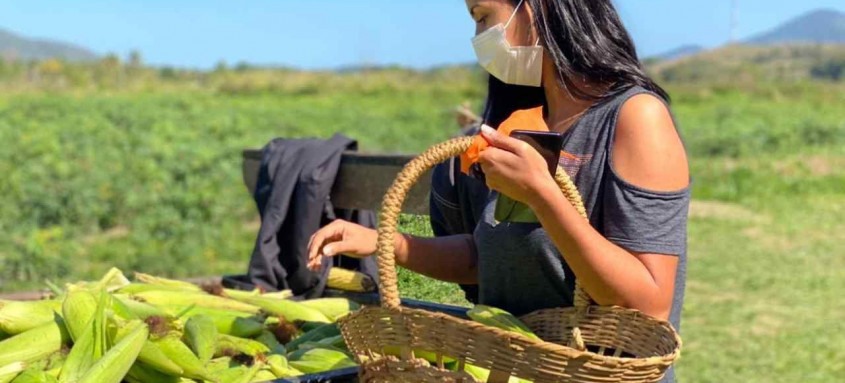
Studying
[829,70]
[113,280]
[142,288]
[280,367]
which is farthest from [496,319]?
[829,70]

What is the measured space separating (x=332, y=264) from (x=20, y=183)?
7261mm

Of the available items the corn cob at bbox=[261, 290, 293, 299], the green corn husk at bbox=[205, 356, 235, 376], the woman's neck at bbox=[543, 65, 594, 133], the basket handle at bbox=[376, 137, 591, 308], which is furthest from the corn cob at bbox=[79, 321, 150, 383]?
the corn cob at bbox=[261, 290, 293, 299]

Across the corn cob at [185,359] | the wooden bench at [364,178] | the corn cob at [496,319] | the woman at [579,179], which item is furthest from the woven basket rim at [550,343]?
the wooden bench at [364,178]

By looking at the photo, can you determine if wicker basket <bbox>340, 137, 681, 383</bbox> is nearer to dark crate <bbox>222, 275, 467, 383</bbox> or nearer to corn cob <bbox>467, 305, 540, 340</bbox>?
corn cob <bbox>467, 305, 540, 340</bbox>

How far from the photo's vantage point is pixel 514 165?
1.58m

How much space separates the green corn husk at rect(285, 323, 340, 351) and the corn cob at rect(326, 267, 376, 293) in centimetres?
84

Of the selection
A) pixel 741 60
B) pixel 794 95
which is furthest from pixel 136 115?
pixel 741 60

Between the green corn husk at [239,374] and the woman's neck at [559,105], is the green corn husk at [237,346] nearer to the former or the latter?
the green corn husk at [239,374]

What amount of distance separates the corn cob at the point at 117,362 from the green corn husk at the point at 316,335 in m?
0.60

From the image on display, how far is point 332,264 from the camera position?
3604 millimetres

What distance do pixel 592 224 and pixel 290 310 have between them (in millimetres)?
1256

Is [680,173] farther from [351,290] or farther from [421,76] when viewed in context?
[421,76]

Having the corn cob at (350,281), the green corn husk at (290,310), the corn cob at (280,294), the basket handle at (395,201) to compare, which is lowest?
the corn cob at (350,281)

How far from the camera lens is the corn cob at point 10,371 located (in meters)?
2.04
